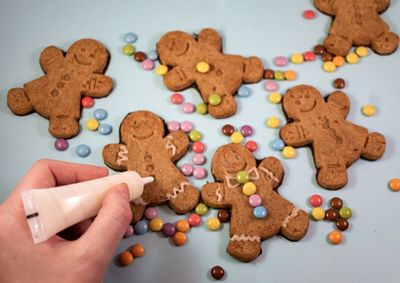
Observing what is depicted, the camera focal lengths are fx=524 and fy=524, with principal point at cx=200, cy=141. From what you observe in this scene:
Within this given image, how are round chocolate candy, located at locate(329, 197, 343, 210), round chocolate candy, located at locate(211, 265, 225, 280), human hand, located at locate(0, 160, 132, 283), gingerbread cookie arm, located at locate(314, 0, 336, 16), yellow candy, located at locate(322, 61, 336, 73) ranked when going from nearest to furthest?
human hand, located at locate(0, 160, 132, 283), round chocolate candy, located at locate(211, 265, 225, 280), round chocolate candy, located at locate(329, 197, 343, 210), yellow candy, located at locate(322, 61, 336, 73), gingerbread cookie arm, located at locate(314, 0, 336, 16)

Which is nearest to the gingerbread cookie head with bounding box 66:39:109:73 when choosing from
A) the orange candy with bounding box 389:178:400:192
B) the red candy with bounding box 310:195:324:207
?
the red candy with bounding box 310:195:324:207

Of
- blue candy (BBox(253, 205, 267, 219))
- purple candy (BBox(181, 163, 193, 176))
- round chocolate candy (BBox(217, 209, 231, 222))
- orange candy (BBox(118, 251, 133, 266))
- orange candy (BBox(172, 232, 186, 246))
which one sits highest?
purple candy (BBox(181, 163, 193, 176))

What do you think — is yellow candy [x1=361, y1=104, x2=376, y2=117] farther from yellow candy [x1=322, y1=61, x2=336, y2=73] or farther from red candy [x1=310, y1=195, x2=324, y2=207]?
Result: red candy [x1=310, y1=195, x2=324, y2=207]

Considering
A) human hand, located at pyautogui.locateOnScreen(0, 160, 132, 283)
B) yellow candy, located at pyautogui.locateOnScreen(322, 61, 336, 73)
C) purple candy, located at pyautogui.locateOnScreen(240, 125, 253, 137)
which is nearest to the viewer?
human hand, located at pyautogui.locateOnScreen(0, 160, 132, 283)

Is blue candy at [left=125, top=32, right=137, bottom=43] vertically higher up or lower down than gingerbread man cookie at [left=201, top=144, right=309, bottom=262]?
higher up

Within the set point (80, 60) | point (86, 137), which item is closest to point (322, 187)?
point (86, 137)

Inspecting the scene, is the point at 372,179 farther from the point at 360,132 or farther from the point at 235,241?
the point at 235,241

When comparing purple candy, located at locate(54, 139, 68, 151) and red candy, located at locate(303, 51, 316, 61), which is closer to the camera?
purple candy, located at locate(54, 139, 68, 151)
